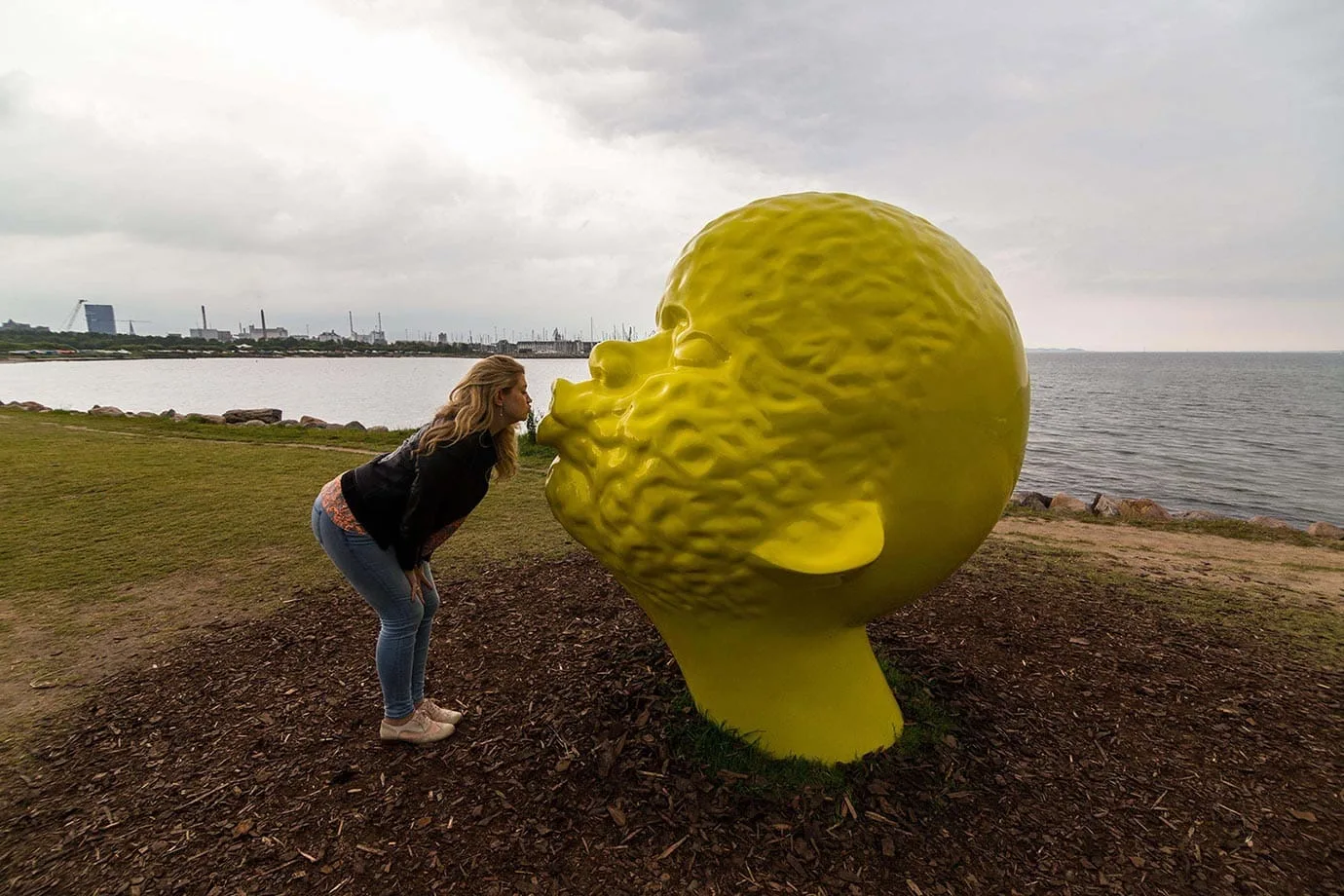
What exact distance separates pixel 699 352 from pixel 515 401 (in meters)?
0.93

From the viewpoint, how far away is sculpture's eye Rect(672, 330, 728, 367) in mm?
2723

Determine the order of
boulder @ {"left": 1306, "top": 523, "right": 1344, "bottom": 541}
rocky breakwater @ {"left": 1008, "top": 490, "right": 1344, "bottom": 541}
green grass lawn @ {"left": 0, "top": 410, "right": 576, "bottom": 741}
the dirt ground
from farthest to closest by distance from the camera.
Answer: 1. rocky breakwater @ {"left": 1008, "top": 490, "right": 1344, "bottom": 541}
2. boulder @ {"left": 1306, "top": 523, "right": 1344, "bottom": 541}
3. the dirt ground
4. green grass lawn @ {"left": 0, "top": 410, "right": 576, "bottom": 741}

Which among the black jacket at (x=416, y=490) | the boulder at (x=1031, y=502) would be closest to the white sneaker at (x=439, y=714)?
the black jacket at (x=416, y=490)

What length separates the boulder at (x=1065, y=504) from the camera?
433 inches

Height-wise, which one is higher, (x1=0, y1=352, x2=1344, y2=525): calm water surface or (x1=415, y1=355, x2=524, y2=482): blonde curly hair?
(x1=415, y1=355, x2=524, y2=482): blonde curly hair

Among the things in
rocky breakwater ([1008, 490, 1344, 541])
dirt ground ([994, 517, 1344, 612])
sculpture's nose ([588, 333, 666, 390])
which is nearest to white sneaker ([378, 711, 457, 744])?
sculpture's nose ([588, 333, 666, 390])

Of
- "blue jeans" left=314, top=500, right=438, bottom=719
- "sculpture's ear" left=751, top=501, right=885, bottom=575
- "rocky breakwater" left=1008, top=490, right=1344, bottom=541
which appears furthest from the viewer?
"rocky breakwater" left=1008, top=490, right=1344, bottom=541

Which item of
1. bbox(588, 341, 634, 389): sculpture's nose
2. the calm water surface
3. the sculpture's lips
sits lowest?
the calm water surface

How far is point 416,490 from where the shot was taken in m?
2.96

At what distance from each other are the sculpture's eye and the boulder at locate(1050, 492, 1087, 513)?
33.1 feet

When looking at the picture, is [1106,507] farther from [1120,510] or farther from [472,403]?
[472,403]

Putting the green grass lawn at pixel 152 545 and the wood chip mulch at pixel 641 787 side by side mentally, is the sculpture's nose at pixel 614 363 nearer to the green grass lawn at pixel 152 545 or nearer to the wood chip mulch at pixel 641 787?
the wood chip mulch at pixel 641 787

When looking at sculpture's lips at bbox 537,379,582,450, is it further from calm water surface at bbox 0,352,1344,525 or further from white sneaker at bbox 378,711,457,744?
calm water surface at bbox 0,352,1344,525

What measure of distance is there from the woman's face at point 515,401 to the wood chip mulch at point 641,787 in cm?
166
